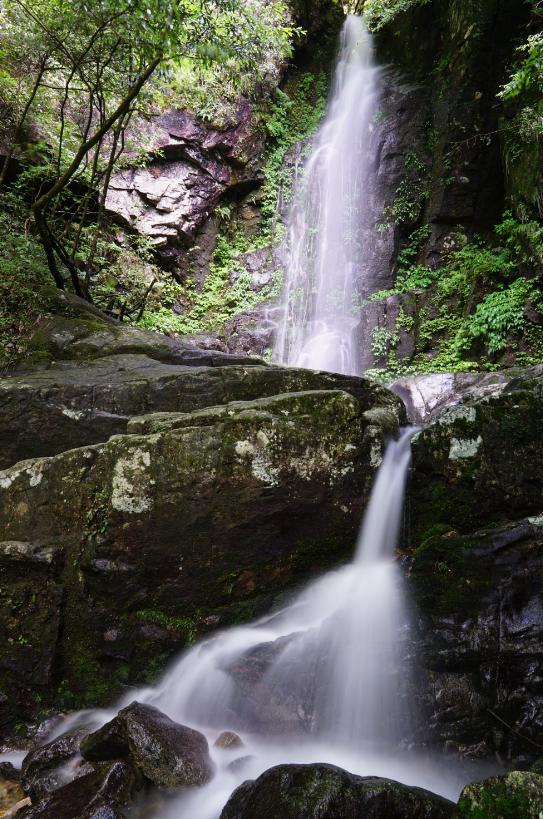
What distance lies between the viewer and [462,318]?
443 inches

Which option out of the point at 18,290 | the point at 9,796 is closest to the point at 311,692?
the point at 9,796

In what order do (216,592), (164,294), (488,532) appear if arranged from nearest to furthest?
(488,532) < (216,592) < (164,294)

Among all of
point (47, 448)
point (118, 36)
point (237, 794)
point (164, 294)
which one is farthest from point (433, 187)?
point (237, 794)

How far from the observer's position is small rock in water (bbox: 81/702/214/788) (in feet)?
9.23

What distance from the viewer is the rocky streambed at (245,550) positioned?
298 centimetres

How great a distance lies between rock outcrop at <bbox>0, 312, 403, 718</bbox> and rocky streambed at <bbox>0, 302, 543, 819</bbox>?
0.01 meters

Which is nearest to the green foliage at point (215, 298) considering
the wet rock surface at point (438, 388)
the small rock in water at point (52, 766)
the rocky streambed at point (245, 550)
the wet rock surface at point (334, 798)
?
the wet rock surface at point (438, 388)

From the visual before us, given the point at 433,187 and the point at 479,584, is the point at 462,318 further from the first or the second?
the point at 479,584

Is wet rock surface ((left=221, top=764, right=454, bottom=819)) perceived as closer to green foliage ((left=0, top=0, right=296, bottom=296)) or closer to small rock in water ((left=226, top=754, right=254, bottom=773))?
small rock in water ((left=226, top=754, right=254, bottom=773))

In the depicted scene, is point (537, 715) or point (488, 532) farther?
point (488, 532)

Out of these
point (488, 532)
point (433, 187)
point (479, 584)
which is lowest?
point (479, 584)

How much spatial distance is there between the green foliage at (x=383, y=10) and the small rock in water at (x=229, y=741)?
19006 mm

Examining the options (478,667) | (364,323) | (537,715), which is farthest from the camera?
(364,323)

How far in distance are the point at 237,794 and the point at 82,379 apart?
4553 millimetres
